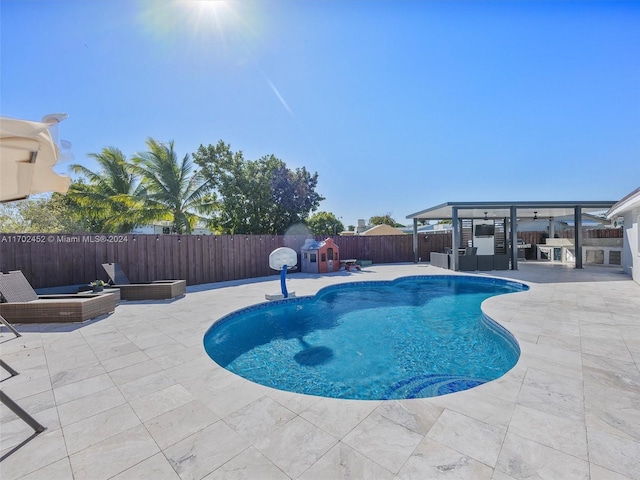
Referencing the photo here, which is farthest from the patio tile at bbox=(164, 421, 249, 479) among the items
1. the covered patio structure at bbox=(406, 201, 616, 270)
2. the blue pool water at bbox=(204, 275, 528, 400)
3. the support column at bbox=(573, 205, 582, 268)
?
the support column at bbox=(573, 205, 582, 268)

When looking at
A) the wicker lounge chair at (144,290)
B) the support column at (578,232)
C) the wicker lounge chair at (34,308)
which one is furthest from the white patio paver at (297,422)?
the support column at (578,232)

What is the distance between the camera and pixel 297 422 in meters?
2.33

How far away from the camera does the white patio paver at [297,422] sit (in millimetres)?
1843

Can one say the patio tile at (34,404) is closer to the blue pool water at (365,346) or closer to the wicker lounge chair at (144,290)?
the blue pool water at (365,346)

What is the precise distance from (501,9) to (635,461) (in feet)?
28.9

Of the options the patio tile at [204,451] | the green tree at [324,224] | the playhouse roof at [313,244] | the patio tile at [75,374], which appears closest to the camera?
the patio tile at [204,451]

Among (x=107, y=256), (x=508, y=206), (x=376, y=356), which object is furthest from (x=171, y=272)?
(x=508, y=206)

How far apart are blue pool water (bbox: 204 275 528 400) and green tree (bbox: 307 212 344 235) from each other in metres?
21.5

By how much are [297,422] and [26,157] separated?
10.1 feet

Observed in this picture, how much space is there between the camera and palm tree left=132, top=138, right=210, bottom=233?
12895 millimetres

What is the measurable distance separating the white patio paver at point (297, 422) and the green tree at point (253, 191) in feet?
42.6

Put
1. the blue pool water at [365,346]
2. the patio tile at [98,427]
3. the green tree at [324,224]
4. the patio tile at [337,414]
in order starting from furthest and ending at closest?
the green tree at [324,224], the blue pool water at [365,346], the patio tile at [337,414], the patio tile at [98,427]

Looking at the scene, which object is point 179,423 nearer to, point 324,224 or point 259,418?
point 259,418

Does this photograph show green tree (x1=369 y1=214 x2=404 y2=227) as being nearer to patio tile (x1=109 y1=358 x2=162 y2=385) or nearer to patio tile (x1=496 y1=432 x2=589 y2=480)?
patio tile (x1=109 y1=358 x2=162 y2=385)
